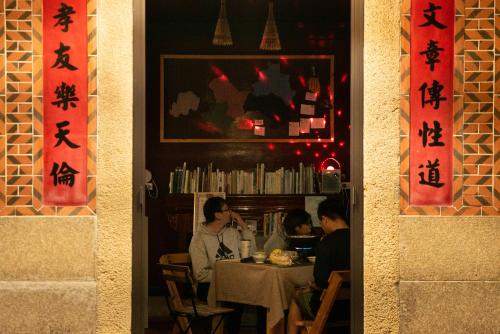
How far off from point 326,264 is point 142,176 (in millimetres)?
1889

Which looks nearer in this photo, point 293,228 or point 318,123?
point 293,228

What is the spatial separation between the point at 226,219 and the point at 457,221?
3124mm

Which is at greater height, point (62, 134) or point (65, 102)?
point (65, 102)

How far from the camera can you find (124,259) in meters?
4.53

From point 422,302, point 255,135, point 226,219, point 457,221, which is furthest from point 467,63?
point 255,135

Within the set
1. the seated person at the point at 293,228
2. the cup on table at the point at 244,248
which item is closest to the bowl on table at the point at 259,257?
the cup on table at the point at 244,248

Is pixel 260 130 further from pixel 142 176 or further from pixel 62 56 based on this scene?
pixel 62 56

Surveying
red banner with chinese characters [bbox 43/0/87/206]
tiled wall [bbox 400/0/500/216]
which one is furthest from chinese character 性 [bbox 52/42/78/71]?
tiled wall [bbox 400/0/500/216]

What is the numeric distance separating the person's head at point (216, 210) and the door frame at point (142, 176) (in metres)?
2.62

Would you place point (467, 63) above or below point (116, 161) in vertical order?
above

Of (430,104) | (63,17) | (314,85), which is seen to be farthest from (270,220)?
(63,17)

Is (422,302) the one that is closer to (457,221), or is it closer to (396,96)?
(457,221)

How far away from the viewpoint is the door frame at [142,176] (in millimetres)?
4578

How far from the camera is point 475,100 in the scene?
456 centimetres
